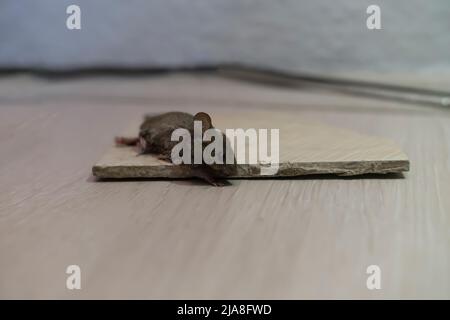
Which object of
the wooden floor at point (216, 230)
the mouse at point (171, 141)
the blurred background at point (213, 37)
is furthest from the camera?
the blurred background at point (213, 37)

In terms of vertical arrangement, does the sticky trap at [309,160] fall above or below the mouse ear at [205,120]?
below

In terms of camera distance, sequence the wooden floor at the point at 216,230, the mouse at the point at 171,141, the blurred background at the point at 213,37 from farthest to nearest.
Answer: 1. the blurred background at the point at 213,37
2. the mouse at the point at 171,141
3. the wooden floor at the point at 216,230

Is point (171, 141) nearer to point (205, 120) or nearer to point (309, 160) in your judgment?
point (205, 120)

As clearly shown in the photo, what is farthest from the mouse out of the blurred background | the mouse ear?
the blurred background

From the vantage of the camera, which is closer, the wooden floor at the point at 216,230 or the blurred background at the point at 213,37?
the wooden floor at the point at 216,230

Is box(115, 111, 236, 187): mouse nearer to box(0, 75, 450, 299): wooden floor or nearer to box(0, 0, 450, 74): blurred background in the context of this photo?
box(0, 75, 450, 299): wooden floor

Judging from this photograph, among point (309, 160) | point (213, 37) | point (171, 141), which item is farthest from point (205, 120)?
point (213, 37)

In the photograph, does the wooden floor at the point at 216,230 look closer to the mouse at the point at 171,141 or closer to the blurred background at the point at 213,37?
the mouse at the point at 171,141

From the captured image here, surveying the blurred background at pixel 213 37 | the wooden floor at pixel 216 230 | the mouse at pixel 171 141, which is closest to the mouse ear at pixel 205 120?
the mouse at pixel 171 141
